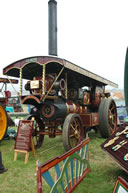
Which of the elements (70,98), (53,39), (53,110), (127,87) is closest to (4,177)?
(53,110)

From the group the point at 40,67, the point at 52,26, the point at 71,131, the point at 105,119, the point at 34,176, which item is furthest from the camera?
the point at 52,26

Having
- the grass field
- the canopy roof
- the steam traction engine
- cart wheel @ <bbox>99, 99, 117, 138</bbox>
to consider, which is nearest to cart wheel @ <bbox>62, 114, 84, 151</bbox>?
the steam traction engine

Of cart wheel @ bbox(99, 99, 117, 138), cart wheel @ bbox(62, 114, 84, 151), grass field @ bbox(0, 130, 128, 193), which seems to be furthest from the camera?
cart wheel @ bbox(99, 99, 117, 138)

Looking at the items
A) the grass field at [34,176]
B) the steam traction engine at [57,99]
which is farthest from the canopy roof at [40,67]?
the grass field at [34,176]

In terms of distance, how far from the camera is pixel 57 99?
16.1 feet

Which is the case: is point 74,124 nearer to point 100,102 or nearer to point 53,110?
point 53,110

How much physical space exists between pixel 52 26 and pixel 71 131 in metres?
9.98

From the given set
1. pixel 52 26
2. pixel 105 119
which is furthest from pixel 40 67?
pixel 52 26

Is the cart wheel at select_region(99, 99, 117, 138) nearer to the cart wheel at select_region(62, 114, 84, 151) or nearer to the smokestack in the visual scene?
the cart wheel at select_region(62, 114, 84, 151)

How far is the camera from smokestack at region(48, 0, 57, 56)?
1238 cm

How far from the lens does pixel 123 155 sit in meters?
2.42

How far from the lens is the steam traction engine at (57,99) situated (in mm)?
4285

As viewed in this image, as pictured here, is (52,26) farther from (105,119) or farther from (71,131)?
(71,131)

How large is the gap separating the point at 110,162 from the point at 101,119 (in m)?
2.45
